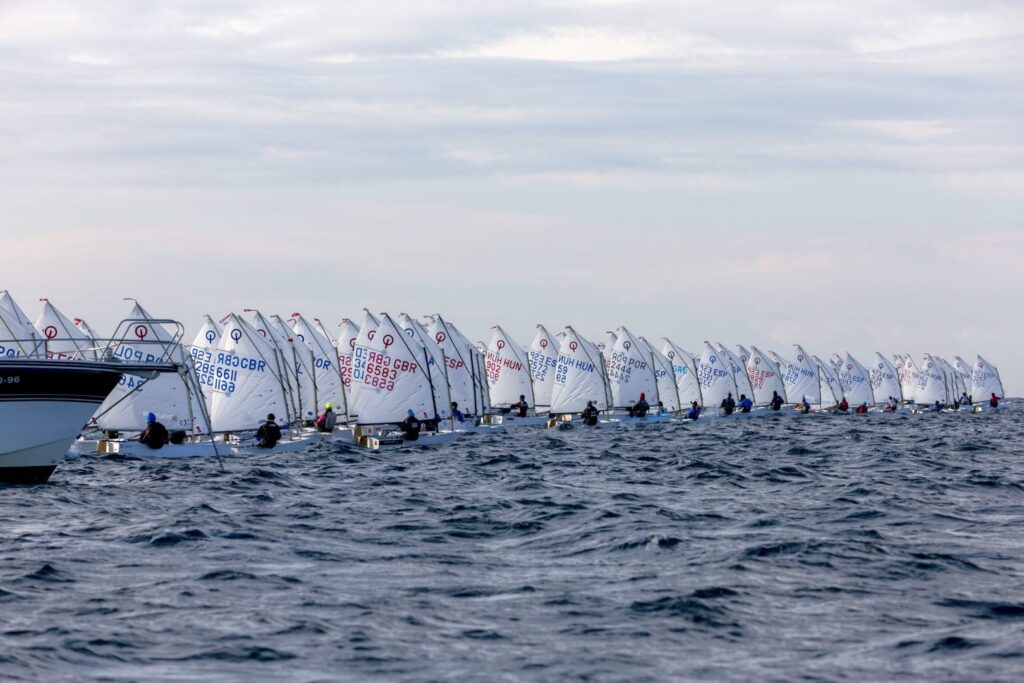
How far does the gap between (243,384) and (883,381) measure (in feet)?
367

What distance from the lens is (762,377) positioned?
122m

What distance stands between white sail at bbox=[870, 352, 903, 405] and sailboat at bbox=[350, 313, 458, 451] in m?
101

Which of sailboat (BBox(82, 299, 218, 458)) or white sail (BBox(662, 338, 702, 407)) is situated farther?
white sail (BBox(662, 338, 702, 407))

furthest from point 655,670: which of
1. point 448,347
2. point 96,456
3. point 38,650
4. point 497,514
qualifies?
point 448,347

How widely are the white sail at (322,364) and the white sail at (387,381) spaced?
4.79 meters

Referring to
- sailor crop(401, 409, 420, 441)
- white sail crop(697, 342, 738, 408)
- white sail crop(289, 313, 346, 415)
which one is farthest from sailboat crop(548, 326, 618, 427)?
sailor crop(401, 409, 420, 441)

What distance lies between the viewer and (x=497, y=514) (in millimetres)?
26625

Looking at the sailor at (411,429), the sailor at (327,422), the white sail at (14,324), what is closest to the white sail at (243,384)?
the sailor at (327,422)

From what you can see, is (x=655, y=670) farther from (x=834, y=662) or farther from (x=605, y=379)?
(x=605, y=379)

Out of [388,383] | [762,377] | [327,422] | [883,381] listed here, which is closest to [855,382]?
[883,381]

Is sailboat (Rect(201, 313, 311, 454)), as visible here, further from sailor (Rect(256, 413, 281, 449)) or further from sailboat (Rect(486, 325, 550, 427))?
sailboat (Rect(486, 325, 550, 427))

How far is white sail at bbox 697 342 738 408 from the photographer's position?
359ft

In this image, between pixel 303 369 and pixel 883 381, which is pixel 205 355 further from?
pixel 883 381

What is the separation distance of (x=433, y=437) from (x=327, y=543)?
116 feet
